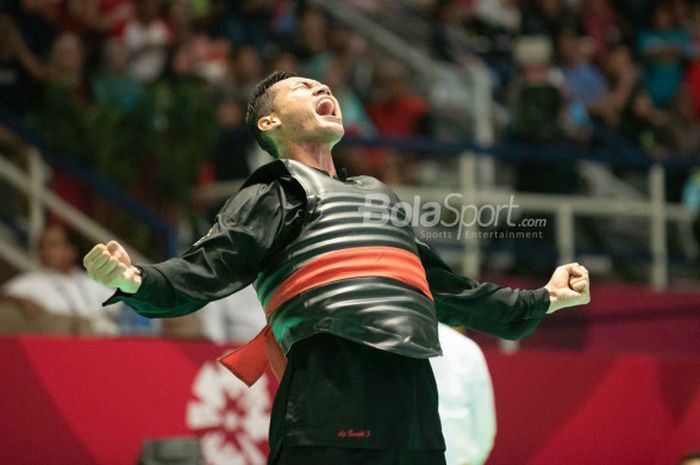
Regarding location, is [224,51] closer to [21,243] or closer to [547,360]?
[21,243]

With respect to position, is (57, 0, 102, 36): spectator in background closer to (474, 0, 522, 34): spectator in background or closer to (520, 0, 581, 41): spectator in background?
(520, 0, 581, 41): spectator in background

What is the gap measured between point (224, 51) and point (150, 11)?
2.34 ft

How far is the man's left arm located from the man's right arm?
0.52m

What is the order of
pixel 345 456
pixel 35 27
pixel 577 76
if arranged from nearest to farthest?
pixel 345 456 < pixel 35 27 < pixel 577 76

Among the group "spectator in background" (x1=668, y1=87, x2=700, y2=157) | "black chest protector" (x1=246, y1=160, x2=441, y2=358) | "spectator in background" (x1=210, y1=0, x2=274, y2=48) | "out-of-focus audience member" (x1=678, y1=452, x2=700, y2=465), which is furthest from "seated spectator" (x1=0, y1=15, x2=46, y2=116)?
"spectator in background" (x1=668, y1=87, x2=700, y2=157)

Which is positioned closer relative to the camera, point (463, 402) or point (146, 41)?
point (463, 402)

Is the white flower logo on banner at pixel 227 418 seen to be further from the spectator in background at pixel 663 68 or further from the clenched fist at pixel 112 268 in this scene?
the spectator in background at pixel 663 68

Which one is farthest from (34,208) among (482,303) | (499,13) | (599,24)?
(599,24)

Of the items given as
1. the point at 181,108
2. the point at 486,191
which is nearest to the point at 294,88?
the point at 181,108

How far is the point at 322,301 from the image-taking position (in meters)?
3.51

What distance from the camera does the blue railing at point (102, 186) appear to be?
766 cm

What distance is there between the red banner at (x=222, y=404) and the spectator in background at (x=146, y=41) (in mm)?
3643

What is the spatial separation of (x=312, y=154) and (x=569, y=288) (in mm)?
886

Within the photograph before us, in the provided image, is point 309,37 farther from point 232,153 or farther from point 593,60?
point 593,60
